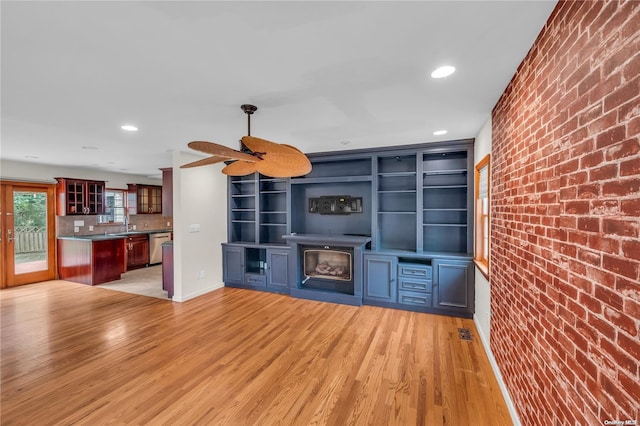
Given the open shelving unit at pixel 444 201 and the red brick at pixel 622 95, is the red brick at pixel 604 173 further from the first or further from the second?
the open shelving unit at pixel 444 201

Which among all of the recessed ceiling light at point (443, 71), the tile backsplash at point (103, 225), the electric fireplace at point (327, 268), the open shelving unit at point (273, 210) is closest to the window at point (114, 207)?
the tile backsplash at point (103, 225)

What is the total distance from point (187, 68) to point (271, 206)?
12.0 feet

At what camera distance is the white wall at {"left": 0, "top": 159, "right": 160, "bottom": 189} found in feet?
17.2

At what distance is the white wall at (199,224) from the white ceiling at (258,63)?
4.50 ft

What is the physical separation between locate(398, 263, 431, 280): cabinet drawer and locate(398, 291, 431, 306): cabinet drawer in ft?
0.82

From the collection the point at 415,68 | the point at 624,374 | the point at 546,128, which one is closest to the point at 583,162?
the point at 546,128

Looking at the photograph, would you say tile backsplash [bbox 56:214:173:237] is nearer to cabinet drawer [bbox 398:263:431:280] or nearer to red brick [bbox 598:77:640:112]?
cabinet drawer [bbox 398:263:431:280]

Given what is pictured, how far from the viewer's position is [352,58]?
1.73 m

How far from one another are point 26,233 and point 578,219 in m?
8.37

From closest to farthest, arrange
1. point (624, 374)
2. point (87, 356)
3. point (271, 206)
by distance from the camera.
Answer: point (624, 374)
point (87, 356)
point (271, 206)

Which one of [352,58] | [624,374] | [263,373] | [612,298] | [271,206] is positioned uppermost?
[352,58]

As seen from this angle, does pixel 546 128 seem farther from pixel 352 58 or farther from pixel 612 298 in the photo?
pixel 352 58

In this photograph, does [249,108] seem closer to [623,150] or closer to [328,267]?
[623,150]

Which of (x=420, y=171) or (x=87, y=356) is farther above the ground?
(x=420, y=171)
